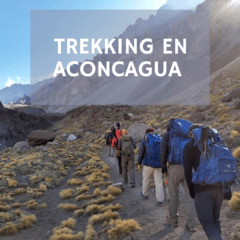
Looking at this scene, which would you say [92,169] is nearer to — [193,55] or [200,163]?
[200,163]

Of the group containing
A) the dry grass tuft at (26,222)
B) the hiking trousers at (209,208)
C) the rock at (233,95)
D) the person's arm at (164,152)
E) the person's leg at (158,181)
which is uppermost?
the rock at (233,95)

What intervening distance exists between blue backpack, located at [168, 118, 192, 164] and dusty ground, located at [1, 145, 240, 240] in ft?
5.01

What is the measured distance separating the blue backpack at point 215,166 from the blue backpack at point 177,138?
1285 mm

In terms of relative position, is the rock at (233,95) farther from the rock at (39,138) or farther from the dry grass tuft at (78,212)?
the rock at (39,138)

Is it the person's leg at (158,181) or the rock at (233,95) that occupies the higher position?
the rock at (233,95)

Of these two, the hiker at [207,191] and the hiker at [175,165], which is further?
the hiker at [175,165]

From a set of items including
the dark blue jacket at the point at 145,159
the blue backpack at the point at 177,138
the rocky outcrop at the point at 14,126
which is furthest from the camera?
the rocky outcrop at the point at 14,126

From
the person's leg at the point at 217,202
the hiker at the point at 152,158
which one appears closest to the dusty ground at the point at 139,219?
the hiker at the point at 152,158

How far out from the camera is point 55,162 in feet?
49.1

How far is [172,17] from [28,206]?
555 feet

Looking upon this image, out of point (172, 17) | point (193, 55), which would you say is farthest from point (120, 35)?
point (193, 55)

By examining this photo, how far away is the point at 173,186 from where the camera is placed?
4355mm

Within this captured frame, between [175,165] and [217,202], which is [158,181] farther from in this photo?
[217,202]

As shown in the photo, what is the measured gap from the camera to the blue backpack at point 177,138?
160 inches
